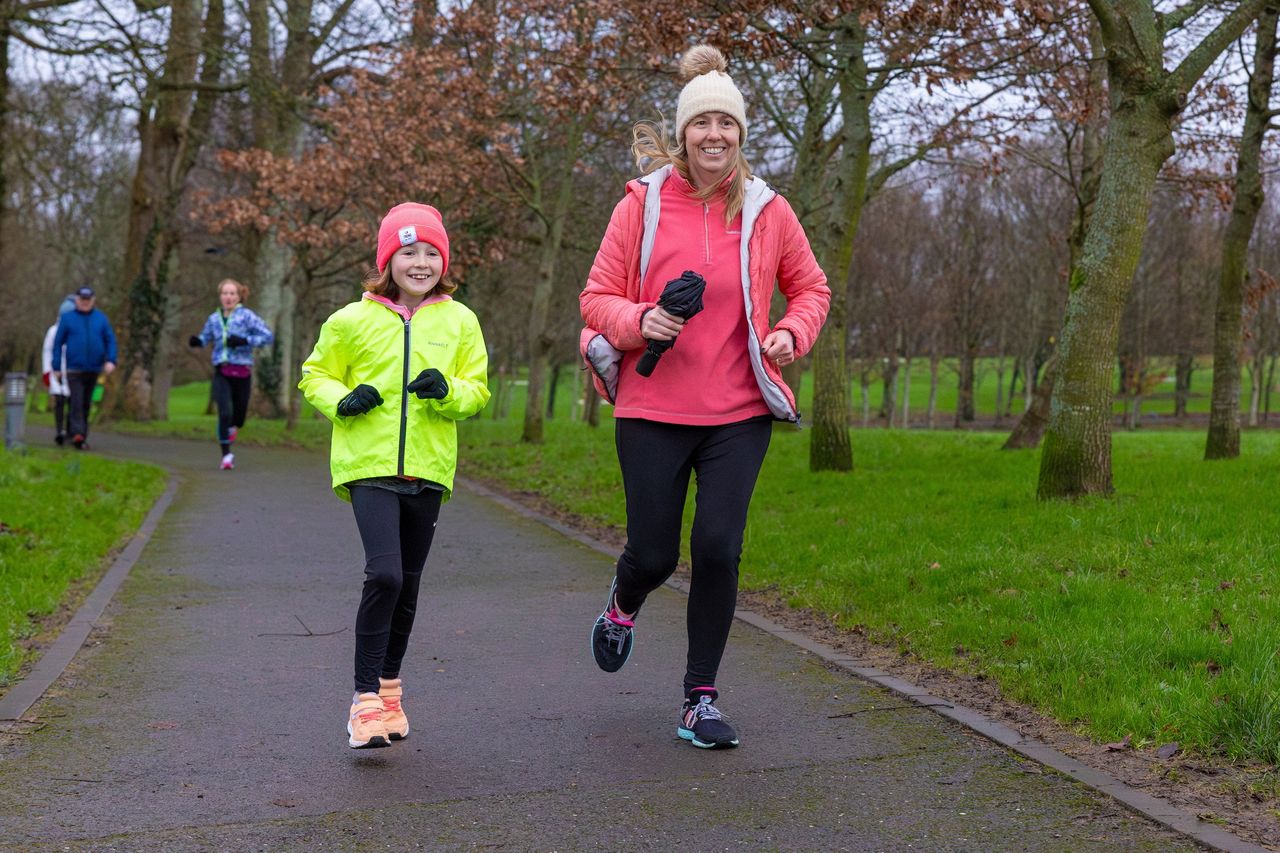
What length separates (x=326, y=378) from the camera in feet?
15.7

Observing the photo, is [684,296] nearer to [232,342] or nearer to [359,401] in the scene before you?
[359,401]

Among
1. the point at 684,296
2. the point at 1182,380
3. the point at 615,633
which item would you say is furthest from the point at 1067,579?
the point at 1182,380

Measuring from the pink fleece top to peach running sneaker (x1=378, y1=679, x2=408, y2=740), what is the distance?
1283 millimetres

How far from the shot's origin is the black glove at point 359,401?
15.1 ft

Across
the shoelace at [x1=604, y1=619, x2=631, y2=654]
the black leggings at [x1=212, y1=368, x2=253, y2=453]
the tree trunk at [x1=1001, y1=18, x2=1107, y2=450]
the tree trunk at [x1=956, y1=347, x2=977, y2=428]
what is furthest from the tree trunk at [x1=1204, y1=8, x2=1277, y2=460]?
the tree trunk at [x1=956, y1=347, x2=977, y2=428]

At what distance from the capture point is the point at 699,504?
15.5 feet

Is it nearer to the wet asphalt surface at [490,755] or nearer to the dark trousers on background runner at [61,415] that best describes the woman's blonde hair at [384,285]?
the wet asphalt surface at [490,755]

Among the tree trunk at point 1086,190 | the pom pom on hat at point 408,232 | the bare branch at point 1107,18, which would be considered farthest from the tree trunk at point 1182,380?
the pom pom on hat at point 408,232

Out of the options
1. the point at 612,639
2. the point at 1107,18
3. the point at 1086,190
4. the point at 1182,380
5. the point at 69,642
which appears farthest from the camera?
the point at 1182,380

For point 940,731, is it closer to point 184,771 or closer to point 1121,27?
point 184,771

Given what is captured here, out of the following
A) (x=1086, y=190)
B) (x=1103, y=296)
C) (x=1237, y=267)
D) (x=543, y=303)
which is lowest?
(x=1103, y=296)

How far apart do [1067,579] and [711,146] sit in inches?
135

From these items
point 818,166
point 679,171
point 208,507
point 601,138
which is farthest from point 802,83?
point 679,171

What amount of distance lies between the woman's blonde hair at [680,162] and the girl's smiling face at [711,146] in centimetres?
3
